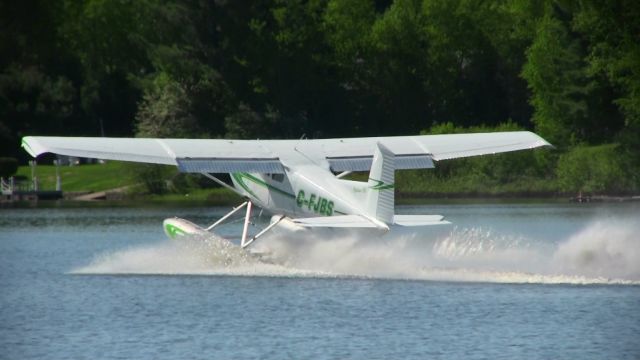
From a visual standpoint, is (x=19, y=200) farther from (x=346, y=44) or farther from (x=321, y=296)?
(x=321, y=296)

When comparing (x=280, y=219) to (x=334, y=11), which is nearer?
(x=280, y=219)

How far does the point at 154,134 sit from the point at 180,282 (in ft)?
113

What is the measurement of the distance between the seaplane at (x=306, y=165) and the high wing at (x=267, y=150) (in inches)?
0.7

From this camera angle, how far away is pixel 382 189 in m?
24.5

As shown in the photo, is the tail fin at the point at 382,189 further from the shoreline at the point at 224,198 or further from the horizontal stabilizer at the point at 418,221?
the shoreline at the point at 224,198

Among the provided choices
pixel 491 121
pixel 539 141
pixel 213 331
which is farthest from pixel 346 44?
pixel 213 331

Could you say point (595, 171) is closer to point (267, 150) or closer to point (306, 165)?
point (267, 150)

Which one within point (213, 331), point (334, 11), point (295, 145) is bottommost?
point (213, 331)

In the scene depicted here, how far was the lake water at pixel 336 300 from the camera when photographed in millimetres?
19172

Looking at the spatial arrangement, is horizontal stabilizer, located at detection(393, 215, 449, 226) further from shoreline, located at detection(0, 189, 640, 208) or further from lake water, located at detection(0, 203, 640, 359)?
shoreline, located at detection(0, 189, 640, 208)

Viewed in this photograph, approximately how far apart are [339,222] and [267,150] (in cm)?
386

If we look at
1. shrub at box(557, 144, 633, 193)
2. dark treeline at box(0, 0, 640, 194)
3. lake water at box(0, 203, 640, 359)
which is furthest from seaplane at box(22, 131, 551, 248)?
dark treeline at box(0, 0, 640, 194)

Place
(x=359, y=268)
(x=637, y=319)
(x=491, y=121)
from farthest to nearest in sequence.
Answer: (x=491, y=121) → (x=359, y=268) → (x=637, y=319)

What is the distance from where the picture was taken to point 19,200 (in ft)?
185
